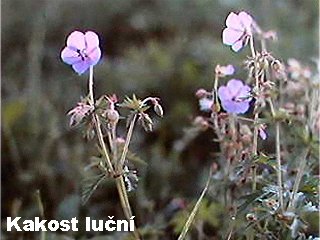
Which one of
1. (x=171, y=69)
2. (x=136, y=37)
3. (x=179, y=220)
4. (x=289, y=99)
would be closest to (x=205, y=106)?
(x=179, y=220)

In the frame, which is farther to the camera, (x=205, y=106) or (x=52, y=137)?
(x=52, y=137)

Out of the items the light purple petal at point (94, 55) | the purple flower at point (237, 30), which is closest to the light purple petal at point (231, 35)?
the purple flower at point (237, 30)

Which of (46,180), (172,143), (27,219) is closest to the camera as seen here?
(27,219)

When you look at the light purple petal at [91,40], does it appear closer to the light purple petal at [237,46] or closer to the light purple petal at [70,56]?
the light purple petal at [70,56]

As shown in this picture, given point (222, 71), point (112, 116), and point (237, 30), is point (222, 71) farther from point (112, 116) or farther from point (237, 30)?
point (112, 116)

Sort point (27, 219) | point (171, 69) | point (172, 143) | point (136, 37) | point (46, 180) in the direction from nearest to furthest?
point (27, 219), point (46, 180), point (172, 143), point (171, 69), point (136, 37)

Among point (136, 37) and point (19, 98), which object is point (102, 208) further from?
point (136, 37)

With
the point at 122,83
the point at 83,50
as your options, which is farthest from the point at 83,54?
the point at 122,83
